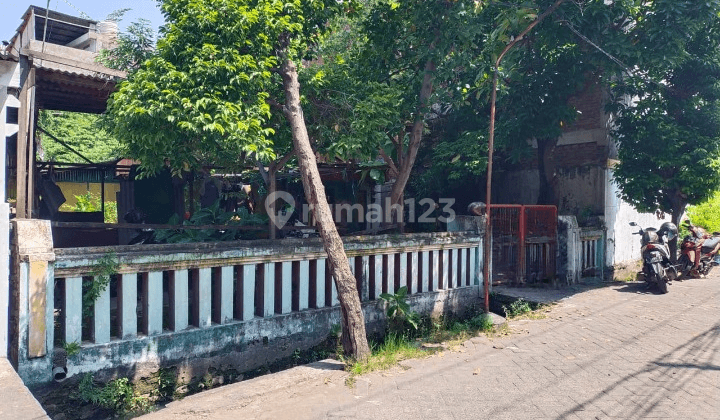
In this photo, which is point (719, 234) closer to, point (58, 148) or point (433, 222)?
point (433, 222)

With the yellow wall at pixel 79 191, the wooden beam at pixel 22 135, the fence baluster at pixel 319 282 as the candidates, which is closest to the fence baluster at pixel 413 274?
the fence baluster at pixel 319 282

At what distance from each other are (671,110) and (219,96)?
922 centimetres

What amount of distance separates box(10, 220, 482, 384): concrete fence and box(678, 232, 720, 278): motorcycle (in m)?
6.61

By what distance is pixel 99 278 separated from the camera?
486 centimetres

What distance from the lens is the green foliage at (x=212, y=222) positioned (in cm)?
780

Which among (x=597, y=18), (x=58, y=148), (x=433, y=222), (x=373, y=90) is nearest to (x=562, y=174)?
(x=433, y=222)

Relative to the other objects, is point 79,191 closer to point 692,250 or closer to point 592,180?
point 592,180

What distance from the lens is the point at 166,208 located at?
1165 cm

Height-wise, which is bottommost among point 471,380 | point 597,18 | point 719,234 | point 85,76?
point 471,380

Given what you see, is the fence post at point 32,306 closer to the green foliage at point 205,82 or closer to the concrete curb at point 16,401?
the concrete curb at point 16,401

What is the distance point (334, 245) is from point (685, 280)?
933cm

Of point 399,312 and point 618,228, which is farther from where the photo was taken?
point 618,228

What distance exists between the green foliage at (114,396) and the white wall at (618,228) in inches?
391

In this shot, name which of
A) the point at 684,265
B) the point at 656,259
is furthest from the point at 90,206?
the point at 684,265
